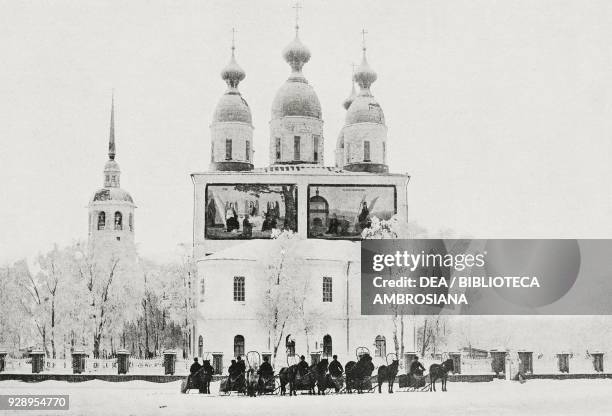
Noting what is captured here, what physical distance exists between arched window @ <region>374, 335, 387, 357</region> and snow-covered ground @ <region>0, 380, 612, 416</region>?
3634 mm

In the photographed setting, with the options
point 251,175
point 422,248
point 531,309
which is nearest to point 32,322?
point 251,175

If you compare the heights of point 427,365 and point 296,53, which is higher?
point 296,53

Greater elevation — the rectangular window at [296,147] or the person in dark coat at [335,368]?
the rectangular window at [296,147]

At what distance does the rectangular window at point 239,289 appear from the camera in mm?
28156

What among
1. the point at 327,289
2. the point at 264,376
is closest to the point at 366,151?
the point at 327,289

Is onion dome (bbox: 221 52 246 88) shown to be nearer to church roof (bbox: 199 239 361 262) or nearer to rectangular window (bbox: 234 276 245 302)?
church roof (bbox: 199 239 361 262)

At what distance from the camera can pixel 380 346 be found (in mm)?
26172

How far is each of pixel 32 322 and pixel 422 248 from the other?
981 cm

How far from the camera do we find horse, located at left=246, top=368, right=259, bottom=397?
20859mm

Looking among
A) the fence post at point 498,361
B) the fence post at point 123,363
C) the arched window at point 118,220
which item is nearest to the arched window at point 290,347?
the fence post at point 123,363

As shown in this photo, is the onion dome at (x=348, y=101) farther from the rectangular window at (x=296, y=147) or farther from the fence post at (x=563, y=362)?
the fence post at (x=563, y=362)

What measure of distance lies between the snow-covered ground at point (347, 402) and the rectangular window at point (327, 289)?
604cm

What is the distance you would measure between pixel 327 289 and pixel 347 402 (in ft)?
24.7

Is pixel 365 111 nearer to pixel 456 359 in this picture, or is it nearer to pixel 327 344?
pixel 327 344
